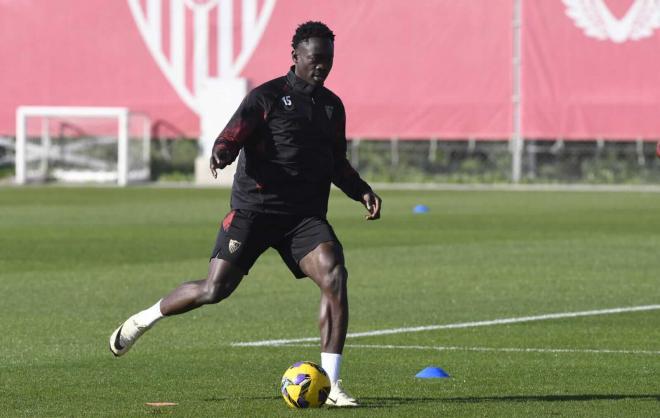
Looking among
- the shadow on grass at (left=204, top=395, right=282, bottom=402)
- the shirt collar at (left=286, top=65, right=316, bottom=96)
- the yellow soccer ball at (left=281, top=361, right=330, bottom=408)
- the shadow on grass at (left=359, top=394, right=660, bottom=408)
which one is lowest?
the shadow on grass at (left=204, top=395, right=282, bottom=402)

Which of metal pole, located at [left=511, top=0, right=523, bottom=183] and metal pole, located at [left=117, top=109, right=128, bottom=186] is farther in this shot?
metal pole, located at [left=117, top=109, right=128, bottom=186]

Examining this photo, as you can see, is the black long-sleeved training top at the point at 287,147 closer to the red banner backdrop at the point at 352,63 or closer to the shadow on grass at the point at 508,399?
the shadow on grass at the point at 508,399

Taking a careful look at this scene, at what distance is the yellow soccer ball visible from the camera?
8.90 meters

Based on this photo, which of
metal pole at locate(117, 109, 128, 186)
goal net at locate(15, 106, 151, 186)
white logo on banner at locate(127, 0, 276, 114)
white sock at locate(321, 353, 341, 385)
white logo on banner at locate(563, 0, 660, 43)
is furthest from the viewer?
goal net at locate(15, 106, 151, 186)

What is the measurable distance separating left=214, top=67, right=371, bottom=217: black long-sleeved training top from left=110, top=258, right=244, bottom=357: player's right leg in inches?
15.1

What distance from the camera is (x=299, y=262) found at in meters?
9.47

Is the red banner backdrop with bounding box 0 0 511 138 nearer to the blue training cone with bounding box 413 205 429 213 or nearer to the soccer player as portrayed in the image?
the blue training cone with bounding box 413 205 429 213

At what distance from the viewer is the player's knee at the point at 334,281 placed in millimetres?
9289

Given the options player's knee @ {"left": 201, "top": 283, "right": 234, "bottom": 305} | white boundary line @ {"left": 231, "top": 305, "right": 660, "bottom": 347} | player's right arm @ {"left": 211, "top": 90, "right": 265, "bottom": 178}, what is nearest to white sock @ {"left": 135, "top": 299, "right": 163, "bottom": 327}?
player's knee @ {"left": 201, "top": 283, "right": 234, "bottom": 305}

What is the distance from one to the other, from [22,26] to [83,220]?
22.0m

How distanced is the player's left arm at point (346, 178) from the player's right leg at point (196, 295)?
32.7 inches

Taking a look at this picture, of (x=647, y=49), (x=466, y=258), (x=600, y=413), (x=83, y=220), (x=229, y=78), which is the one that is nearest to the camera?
(x=600, y=413)

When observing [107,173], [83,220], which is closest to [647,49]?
[107,173]

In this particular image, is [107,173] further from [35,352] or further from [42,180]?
[35,352]
